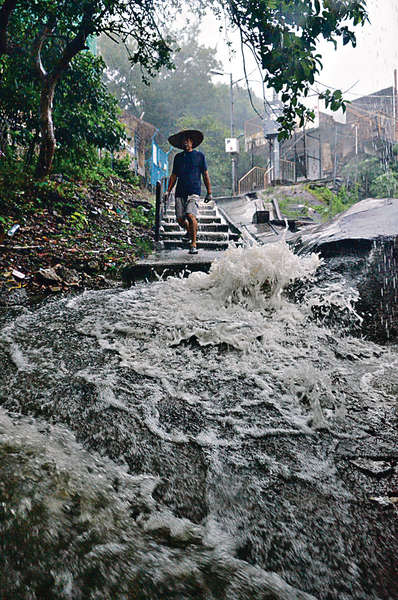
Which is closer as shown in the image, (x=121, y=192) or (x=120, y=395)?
(x=120, y=395)

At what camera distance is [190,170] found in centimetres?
666

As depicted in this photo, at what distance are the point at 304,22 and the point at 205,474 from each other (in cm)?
450

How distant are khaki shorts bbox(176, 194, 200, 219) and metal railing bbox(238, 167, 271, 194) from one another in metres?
19.2

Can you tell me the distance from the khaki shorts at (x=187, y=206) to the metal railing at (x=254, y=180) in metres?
19.2

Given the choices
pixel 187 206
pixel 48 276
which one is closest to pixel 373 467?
pixel 48 276

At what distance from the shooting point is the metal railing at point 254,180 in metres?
25.0

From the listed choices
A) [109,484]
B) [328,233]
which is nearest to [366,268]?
[328,233]

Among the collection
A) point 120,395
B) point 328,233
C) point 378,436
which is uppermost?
point 328,233

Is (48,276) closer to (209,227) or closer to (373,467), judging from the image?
(373,467)

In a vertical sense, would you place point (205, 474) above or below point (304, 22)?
below

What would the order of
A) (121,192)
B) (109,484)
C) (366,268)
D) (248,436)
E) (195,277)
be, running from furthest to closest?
1. (121,192)
2. (195,277)
3. (366,268)
4. (248,436)
5. (109,484)

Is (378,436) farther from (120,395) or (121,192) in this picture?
(121,192)

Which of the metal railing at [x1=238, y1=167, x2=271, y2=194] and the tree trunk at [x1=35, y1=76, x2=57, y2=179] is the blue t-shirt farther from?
the metal railing at [x1=238, y1=167, x2=271, y2=194]

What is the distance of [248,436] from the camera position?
186cm
